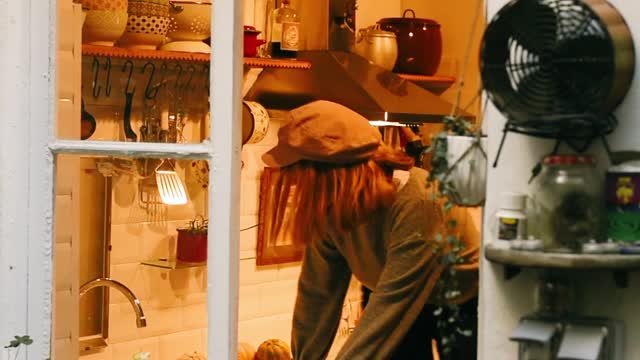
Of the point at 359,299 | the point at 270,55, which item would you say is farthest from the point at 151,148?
the point at 359,299

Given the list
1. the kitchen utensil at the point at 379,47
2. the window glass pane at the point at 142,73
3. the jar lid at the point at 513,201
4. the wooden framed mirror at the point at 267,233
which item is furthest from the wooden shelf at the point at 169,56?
the jar lid at the point at 513,201

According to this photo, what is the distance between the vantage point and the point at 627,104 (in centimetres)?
135

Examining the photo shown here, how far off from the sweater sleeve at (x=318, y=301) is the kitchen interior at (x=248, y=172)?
0.37 meters

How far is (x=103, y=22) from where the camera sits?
2.59m

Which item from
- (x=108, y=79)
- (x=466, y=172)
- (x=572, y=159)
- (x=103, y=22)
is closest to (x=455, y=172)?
(x=466, y=172)

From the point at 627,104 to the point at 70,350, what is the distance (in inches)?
56.1

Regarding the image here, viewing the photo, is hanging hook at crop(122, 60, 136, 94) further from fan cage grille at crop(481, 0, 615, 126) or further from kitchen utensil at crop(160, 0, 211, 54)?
fan cage grille at crop(481, 0, 615, 126)

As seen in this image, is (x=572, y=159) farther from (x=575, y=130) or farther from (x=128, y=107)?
(x=128, y=107)

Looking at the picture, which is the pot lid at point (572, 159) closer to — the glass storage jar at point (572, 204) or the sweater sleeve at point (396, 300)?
the glass storage jar at point (572, 204)

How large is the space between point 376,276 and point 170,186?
2.39ft

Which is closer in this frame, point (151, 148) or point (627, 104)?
point (627, 104)

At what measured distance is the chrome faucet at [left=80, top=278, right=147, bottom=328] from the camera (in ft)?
9.45

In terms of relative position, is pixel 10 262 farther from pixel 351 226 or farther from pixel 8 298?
pixel 351 226

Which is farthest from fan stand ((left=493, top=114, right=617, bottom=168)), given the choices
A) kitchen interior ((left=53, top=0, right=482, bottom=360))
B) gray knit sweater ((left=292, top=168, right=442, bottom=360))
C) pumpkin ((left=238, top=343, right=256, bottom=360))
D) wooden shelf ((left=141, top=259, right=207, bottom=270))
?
pumpkin ((left=238, top=343, right=256, bottom=360))
